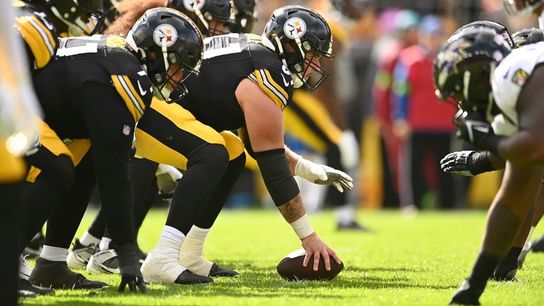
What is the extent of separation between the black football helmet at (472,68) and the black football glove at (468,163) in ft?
2.72

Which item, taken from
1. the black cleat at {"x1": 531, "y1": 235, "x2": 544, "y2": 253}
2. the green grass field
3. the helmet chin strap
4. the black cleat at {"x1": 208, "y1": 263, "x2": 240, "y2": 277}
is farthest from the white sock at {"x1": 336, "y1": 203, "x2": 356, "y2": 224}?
the helmet chin strap

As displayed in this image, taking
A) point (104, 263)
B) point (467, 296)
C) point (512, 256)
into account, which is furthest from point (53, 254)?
point (512, 256)

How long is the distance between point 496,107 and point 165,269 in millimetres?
1775

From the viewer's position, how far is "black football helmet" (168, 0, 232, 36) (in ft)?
20.1

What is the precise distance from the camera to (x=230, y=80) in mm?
5441

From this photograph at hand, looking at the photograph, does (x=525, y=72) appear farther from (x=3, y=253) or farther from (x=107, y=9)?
(x=107, y=9)

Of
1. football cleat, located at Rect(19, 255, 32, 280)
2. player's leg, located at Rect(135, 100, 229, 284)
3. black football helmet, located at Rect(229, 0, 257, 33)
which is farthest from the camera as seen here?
black football helmet, located at Rect(229, 0, 257, 33)

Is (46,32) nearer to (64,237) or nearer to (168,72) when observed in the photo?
(168,72)

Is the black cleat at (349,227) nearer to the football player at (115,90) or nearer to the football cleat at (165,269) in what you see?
the football cleat at (165,269)

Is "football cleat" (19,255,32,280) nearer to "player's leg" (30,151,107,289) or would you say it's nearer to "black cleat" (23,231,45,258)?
"player's leg" (30,151,107,289)

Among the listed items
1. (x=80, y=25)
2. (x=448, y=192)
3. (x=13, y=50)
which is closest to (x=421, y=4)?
(x=448, y=192)

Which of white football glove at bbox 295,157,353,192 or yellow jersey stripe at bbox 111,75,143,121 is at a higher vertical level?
yellow jersey stripe at bbox 111,75,143,121

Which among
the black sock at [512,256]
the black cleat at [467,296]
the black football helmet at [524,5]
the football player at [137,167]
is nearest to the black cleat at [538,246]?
Result: the black sock at [512,256]

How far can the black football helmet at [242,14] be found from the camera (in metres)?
6.72
